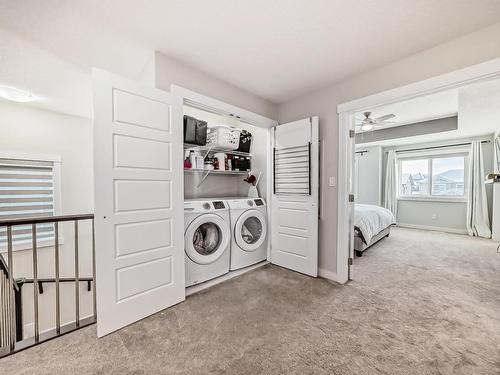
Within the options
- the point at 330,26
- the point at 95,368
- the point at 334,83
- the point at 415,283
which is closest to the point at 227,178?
the point at 334,83

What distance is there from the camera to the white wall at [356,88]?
5.67ft

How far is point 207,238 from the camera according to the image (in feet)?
8.71

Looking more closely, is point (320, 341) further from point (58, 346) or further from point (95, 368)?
point (58, 346)

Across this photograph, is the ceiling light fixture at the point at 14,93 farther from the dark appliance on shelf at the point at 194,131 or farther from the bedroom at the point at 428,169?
the bedroom at the point at 428,169

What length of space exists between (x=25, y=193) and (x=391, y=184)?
8024 millimetres

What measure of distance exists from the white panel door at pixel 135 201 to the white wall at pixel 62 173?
2816mm

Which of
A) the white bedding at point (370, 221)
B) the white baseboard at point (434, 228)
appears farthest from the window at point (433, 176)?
the white bedding at point (370, 221)

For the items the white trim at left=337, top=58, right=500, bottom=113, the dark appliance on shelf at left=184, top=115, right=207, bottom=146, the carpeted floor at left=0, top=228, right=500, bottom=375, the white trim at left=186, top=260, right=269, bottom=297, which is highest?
the white trim at left=337, top=58, right=500, bottom=113

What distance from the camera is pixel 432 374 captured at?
4.24 ft

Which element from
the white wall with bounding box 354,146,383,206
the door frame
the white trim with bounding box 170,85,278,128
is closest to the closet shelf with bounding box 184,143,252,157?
the white trim with bounding box 170,85,278,128

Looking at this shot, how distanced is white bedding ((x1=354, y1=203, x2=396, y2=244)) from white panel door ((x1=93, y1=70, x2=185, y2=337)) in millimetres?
2809

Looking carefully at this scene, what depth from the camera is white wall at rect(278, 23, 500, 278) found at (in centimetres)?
173

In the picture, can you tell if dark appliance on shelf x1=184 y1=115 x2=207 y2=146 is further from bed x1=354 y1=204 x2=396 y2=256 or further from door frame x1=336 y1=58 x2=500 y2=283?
bed x1=354 y1=204 x2=396 y2=256

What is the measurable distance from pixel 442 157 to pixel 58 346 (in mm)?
7740
